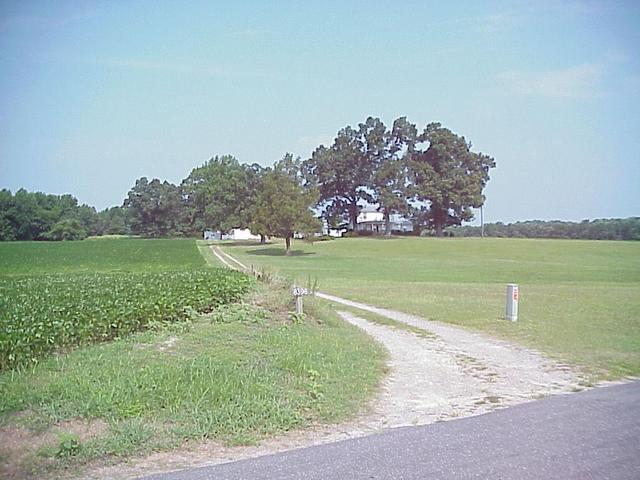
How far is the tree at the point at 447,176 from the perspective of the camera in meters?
93.7

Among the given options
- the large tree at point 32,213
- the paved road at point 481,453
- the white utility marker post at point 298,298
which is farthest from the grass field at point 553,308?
the large tree at point 32,213

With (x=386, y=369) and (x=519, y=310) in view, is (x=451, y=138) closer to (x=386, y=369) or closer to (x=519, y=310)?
(x=519, y=310)

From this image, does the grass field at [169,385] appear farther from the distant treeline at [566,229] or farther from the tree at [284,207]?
the distant treeline at [566,229]

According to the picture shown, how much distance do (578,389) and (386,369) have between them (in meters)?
2.80

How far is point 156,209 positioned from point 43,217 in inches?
2279

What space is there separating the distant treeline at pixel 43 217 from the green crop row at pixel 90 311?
70.0ft

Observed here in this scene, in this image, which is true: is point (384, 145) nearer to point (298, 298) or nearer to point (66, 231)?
point (66, 231)

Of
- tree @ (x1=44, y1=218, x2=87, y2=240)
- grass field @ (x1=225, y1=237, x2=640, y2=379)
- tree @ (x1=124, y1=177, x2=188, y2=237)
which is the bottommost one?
grass field @ (x1=225, y1=237, x2=640, y2=379)

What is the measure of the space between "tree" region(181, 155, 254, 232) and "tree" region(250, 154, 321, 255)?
1832cm

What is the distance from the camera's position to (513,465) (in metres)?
5.61

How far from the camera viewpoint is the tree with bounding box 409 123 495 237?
93.7 m

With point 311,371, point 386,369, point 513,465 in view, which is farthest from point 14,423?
point 386,369

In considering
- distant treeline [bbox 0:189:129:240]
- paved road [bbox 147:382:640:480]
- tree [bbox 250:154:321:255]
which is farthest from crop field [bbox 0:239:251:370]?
tree [bbox 250:154:321:255]

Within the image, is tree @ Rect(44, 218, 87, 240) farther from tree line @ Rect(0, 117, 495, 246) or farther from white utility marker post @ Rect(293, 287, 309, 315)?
white utility marker post @ Rect(293, 287, 309, 315)
